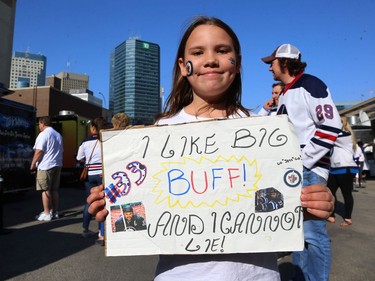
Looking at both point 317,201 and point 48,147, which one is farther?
point 48,147

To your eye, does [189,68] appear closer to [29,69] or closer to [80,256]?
[80,256]

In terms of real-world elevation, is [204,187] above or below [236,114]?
below

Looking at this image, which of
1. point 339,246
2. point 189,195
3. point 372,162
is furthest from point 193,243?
point 372,162

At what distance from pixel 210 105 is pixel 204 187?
43cm

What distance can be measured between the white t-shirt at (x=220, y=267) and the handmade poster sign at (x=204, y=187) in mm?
48

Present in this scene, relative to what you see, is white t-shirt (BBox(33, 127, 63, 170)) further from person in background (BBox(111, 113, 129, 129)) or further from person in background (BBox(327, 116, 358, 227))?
person in background (BBox(327, 116, 358, 227))

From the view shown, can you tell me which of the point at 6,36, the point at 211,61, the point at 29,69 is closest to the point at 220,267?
the point at 211,61

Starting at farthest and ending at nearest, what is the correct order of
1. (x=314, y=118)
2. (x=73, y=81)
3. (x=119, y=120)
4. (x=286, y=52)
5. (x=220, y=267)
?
(x=73, y=81) < (x=119, y=120) < (x=286, y=52) < (x=314, y=118) < (x=220, y=267)

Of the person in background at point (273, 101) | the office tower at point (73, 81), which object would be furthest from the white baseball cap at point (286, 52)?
the office tower at point (73, 81)

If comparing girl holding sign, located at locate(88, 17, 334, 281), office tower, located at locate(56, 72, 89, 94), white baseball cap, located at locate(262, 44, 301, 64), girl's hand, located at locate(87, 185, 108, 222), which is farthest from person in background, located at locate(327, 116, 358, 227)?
office tower, located at locate(56, 72, 89, 94)

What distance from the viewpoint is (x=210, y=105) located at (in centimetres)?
159

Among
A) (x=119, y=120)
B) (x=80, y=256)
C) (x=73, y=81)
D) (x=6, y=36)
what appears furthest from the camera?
(x=73, y=81)

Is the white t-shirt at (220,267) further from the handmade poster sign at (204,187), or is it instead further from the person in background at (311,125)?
the person in background at (311,125)

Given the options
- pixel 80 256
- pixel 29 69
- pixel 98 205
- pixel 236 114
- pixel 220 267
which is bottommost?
pixel 80 256
